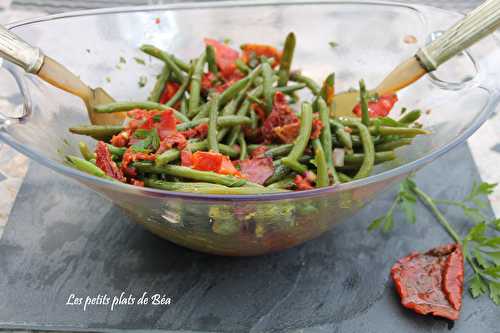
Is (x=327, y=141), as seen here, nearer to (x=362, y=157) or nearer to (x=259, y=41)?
(x=362, y=157)

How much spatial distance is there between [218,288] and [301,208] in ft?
1.76

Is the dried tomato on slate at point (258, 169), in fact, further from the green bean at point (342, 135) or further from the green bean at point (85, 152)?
the green bean at point (85, 152)

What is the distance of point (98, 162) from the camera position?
6.36ft

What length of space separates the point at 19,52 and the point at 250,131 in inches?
36.5

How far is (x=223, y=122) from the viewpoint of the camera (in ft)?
7.09

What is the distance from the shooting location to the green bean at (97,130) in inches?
83.0

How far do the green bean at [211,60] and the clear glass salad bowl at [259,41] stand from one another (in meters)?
0.25

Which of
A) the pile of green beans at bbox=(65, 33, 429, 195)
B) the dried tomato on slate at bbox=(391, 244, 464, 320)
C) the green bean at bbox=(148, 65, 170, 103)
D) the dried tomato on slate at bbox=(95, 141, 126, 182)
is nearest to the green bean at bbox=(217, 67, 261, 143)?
the pile of green beans at bbox=(65, 33, 429, 195)

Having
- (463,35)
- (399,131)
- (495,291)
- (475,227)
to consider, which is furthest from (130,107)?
(495,291)

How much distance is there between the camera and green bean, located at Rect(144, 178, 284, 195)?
5.72 ft

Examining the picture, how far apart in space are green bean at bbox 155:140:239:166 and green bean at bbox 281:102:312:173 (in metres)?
0.24

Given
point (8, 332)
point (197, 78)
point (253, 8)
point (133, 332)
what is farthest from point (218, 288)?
point (253, 8)

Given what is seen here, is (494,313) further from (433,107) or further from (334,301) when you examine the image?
(433,107)

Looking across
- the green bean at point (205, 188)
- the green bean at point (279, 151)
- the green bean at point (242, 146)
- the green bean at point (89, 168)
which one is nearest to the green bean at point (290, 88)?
the green bean at point (242, 146)
